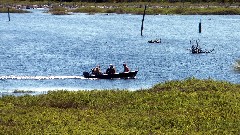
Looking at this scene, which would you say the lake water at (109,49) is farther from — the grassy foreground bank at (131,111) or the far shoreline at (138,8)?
the grassy foreground bank at (131,111)

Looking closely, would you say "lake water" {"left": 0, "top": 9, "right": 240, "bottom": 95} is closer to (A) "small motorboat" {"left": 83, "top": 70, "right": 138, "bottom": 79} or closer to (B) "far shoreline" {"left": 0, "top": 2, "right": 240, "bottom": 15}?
(A) "small motorboat" {"left": 83, "top": 70, "right": 138, "bottom": 79}

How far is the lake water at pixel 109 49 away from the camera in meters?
56.3

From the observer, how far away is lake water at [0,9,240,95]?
185 feet

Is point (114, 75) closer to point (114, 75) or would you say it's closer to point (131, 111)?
point (114, 75)

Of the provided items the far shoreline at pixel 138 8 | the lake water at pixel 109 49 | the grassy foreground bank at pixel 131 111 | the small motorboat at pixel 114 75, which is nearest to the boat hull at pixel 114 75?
the small motorboat at pixel 114 75

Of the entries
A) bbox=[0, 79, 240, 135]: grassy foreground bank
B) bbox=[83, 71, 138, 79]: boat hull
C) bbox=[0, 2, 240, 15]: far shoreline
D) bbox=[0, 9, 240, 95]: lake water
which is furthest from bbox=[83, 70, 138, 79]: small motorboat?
bbox=[0, 2, 240, 15]: far shoreline

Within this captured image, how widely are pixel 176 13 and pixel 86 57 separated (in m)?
86.0

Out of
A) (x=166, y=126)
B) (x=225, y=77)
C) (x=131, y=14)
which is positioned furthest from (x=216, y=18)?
(x=166, y=126)

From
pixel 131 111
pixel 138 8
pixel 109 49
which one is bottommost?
pixel 109 49

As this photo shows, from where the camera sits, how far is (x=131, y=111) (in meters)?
32.5

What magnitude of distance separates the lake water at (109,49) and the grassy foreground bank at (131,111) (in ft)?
33.8

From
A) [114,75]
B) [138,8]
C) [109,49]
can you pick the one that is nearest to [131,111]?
[114,75]

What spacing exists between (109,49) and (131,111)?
55.1 m

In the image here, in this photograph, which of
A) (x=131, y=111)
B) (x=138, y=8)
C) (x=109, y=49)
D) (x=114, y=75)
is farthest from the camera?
(x=138, y=8)
